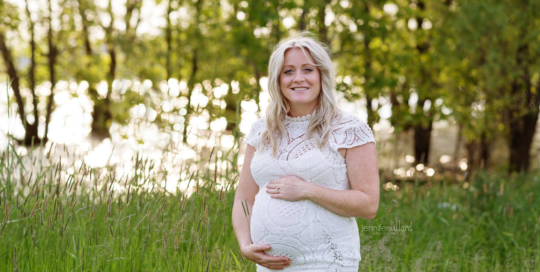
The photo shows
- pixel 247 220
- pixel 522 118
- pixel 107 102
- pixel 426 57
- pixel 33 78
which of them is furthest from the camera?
pixel 107 102

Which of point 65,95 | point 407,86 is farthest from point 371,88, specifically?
point 65,95

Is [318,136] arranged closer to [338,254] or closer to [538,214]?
[338,254]

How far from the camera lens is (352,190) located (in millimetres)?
2357

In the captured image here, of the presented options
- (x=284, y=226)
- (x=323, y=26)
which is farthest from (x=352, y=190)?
(x=323, y=26)

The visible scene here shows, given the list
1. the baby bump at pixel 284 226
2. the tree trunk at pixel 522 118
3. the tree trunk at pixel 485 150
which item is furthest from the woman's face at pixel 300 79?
the tree trunk at pixel 485 150

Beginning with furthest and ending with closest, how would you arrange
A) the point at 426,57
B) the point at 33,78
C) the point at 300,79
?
the point at 33,78
the point at 426,57
the point at 300,79

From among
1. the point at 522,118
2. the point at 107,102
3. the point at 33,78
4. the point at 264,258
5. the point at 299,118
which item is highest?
the point at 33,78

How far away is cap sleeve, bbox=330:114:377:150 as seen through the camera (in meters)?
2.37

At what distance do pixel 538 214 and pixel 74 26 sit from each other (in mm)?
16993

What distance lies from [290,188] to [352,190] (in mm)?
272

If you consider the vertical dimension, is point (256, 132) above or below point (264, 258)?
above

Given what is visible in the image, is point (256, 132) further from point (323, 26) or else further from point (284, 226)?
point (323, 26)

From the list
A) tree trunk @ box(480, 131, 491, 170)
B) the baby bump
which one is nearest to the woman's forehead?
the baby bump

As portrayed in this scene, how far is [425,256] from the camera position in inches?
158
